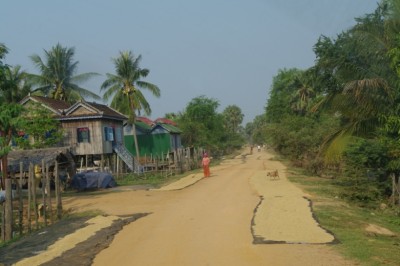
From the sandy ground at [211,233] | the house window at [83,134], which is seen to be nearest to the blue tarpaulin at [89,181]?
the sandy ground at [211,233]

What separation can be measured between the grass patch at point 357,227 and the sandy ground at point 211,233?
1.09 feet

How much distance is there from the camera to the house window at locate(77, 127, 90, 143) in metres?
34.2

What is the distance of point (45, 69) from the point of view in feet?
130

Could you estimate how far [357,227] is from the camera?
1184 centimetres

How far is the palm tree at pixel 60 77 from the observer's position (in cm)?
3953

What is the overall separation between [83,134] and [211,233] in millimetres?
25502

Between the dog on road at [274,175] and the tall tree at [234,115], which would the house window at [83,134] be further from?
the tall tree at [234,115]

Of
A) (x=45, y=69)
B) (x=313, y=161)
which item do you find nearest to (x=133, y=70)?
(x=45, y=69)

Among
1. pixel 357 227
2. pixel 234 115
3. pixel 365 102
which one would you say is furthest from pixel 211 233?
pixel 234 115

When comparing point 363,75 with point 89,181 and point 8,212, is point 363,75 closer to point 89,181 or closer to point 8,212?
point 8,212

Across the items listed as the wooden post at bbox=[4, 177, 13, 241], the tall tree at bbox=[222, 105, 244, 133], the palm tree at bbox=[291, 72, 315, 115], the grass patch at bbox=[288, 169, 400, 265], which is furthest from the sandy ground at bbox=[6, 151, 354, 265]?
the tall tree at bbox=[222, 105, 244, 133]

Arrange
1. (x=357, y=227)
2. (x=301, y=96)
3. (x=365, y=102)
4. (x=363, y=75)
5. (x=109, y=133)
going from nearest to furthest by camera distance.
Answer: (x=357, y=227)
(x=365, y=102)
(x=363, y=75)
(x=109, y=133)
(x=301, y=96)

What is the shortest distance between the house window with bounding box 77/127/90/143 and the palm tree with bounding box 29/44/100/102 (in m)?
6.07

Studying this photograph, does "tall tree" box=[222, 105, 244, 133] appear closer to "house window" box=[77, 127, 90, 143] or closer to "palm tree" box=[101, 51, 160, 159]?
"palm tree" box=[101, 51, 160, 159]
